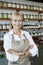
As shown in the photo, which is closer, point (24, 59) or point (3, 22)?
point (24, 59)

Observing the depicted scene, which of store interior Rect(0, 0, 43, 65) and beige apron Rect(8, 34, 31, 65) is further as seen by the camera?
store interior Rect(0, 0, 43, 65)

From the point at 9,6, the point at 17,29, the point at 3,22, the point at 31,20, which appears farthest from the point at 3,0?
the point at 17,29

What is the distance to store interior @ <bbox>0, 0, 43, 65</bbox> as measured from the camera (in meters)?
5.19

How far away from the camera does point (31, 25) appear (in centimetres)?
600

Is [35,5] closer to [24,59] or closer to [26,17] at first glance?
[26,17]

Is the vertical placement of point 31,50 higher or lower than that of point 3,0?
lower

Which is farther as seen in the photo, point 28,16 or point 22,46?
point 28,16

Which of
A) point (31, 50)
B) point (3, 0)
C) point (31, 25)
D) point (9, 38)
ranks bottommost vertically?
point (31, 25)

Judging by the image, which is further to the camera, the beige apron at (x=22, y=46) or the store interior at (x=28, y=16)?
the store interior at (x=28, y=16)

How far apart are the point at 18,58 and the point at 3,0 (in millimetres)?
3431

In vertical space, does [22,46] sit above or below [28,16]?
above

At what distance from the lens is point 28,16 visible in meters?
5.82

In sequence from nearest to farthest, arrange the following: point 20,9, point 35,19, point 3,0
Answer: point 3,0
point 20,9
point 35,19

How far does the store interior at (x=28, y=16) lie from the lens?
5.19m
